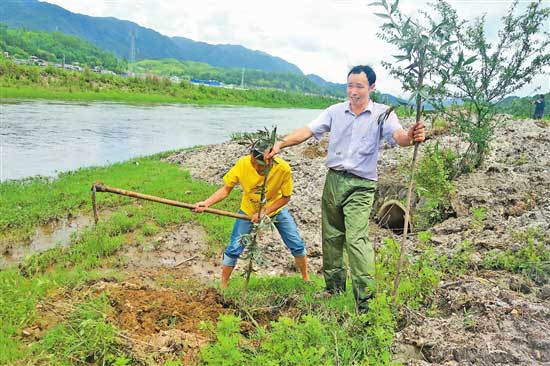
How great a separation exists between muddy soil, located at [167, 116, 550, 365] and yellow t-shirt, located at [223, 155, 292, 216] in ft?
5.66

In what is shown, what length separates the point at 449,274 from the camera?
446cm

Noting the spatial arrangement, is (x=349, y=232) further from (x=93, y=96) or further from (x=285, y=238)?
(x=93, y=96)

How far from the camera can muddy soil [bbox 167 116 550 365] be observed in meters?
3.06

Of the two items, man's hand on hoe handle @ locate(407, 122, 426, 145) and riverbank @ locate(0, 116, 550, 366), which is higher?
man's hand on hoe handle @ locate(407, 122, 426, 145)

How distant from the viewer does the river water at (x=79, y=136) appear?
13812 mm

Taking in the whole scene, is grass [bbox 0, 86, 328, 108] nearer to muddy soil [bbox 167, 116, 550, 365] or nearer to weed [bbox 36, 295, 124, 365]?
muddy soil [bbox 167, 116, 550, 365]

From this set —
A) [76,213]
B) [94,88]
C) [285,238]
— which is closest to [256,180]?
[285,238]

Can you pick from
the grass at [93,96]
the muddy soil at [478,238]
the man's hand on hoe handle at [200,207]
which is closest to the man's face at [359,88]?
the man's hand on hoe handle at [200,207]

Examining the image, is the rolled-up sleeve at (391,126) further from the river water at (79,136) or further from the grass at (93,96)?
the grass at (93,96)

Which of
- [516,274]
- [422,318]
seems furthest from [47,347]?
[516,274]

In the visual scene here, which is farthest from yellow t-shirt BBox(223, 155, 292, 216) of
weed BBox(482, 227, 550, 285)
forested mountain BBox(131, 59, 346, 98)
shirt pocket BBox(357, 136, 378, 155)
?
forested mountain BBox(131, 59, 346, 98)

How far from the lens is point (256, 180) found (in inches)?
172

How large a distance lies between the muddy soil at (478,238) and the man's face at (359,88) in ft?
6.12

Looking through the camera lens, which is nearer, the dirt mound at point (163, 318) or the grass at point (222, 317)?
the grass at point (222, 317)
